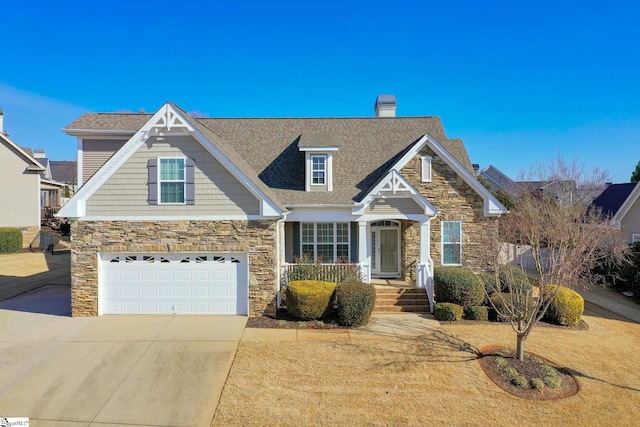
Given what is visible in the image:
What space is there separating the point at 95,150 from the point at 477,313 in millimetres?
16456

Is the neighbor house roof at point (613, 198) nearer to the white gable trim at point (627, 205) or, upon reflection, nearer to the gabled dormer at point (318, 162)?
the white gable trim at point (627, 205)

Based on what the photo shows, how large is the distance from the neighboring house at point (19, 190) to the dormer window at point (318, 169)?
72.3ft

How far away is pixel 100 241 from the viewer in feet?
37.1

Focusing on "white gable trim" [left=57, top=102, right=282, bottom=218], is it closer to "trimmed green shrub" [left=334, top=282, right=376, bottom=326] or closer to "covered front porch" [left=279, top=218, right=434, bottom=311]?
"covered front porch" [left=279, top=218, right=434, bottom=311]

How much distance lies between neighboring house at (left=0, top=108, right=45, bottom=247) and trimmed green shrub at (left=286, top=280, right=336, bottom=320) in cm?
2415

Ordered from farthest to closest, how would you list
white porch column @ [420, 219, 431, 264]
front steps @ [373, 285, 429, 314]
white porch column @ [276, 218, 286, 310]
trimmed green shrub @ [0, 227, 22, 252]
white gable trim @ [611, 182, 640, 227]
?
trimmed green shrub @ [0, 227, 22, 252], white gable trim @ [611, 182, 640, 227], white porch column @ [420, 219, 431, 264], front steps @ [373, 285, 429, 314], white porch column @ [276, 218, 286, 310]

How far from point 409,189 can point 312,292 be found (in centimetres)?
566

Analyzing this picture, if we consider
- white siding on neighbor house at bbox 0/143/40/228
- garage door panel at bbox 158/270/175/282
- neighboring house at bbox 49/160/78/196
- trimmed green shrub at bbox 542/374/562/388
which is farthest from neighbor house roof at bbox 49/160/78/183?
trimmed green shrub at bbox 542/374/562/388

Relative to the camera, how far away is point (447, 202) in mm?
14930

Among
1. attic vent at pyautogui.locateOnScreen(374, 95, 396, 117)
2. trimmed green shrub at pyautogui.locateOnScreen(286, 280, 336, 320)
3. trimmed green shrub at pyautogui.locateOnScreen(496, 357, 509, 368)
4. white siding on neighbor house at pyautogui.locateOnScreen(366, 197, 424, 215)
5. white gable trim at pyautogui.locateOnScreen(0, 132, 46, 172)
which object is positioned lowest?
trimmed green shrub at pyautogui.locateOnScreen(496, 357, 509, 368)

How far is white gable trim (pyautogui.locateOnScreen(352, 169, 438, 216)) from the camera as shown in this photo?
13.2 metres

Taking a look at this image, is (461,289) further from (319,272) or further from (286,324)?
(286,324)


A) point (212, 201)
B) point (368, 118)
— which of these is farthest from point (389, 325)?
point (368, 118)

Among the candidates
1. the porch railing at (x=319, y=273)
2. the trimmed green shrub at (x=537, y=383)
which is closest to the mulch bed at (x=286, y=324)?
the porch railing at (x=319, y=273)
